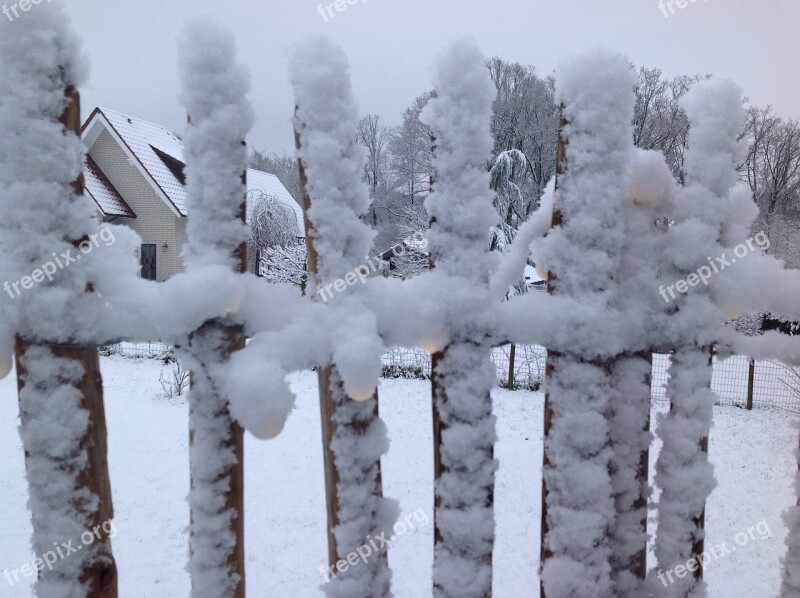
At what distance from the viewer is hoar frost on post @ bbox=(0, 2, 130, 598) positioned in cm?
137

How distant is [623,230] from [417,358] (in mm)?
8373

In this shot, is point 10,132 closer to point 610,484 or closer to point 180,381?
point 610,484

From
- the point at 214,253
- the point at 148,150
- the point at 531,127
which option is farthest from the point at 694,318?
the point at 531,127

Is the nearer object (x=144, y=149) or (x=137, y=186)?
(x=137, y=186)

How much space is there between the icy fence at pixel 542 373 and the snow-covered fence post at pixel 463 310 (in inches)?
295

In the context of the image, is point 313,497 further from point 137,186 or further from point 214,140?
point 137,186

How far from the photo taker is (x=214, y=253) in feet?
4.47

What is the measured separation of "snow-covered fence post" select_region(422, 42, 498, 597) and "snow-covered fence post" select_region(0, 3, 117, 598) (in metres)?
1.01

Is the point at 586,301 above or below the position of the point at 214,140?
below

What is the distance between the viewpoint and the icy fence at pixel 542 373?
351 inches

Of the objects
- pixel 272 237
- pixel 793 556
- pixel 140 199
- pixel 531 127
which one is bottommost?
pixel 793 556

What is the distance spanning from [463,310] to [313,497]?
418 cm

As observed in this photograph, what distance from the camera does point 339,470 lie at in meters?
1.45

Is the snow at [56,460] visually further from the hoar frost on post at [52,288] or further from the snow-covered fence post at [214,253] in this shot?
the snow-covered fence post at [214,253]
